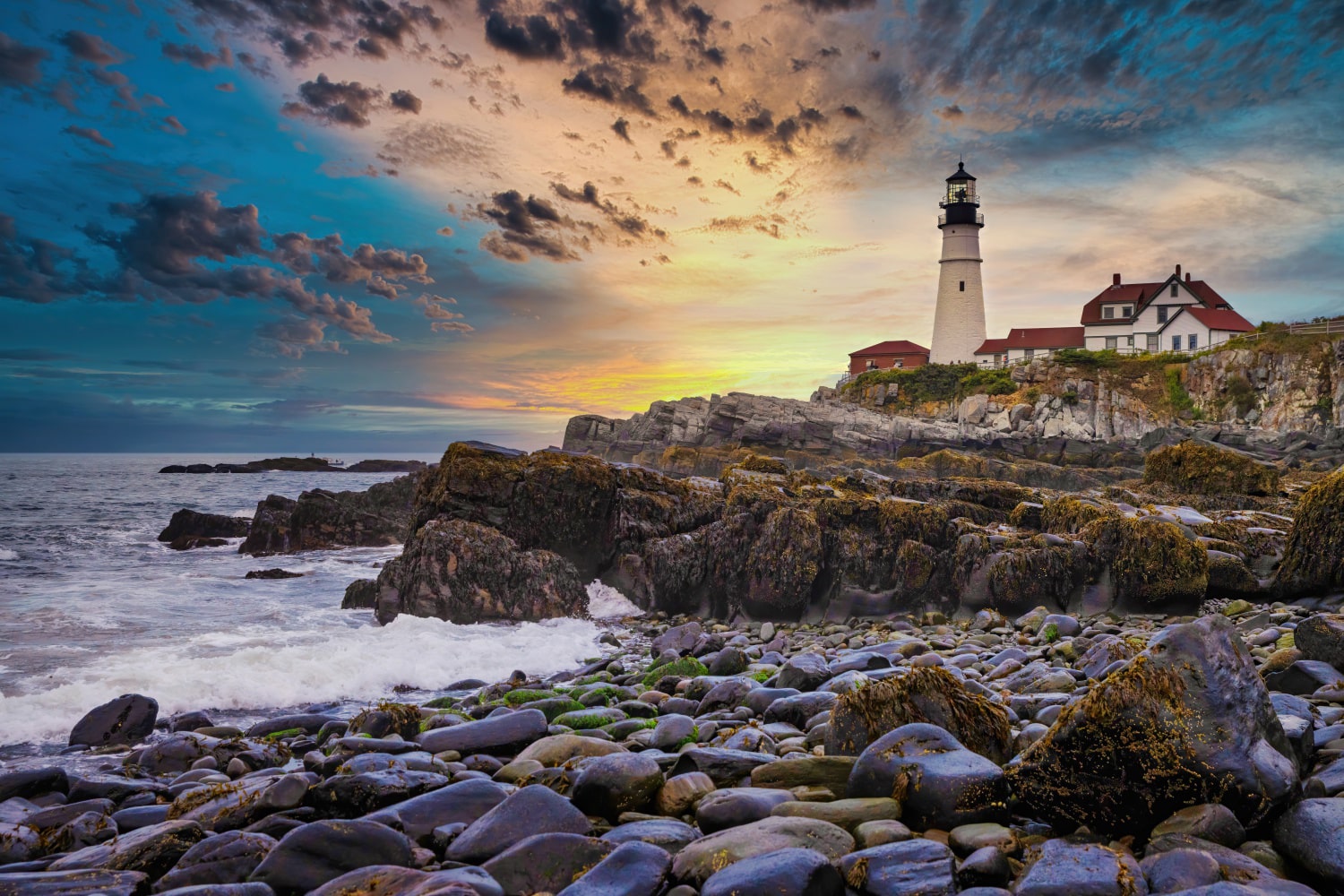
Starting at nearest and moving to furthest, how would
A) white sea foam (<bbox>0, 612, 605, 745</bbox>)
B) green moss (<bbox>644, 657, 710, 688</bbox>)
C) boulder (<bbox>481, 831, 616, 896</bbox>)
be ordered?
boulder (<bbox>481, 831, 616, 896</bbox>), white sea foam (<bbox>0, 612, 605, 745</bbox>), green moss (<bbox>644, 657, 710, 688</bbox>)

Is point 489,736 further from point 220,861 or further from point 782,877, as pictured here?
point 782,877

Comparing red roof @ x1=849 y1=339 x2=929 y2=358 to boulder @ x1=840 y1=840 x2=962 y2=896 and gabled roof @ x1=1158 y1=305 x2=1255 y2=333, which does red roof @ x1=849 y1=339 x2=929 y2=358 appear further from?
boulder @ x1=840 y1=840 x2=962 y2=896

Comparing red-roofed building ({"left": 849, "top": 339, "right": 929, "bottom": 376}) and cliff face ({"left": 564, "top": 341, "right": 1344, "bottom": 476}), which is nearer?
cliff face ({"left": 564, "top": 341, "right": 1344, "bottom": 476})

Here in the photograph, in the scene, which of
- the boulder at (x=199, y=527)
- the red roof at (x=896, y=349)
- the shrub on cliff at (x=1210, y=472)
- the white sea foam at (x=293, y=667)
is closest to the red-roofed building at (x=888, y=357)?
the red roof at (x=896, y=349)

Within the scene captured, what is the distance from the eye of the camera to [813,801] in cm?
412

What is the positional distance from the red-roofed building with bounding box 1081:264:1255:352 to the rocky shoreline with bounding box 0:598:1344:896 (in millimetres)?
66327

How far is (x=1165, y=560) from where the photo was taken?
1041 cm

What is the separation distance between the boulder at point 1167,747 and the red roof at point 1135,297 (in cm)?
6996

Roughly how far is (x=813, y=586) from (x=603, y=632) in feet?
11.8

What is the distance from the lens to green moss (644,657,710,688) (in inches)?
340

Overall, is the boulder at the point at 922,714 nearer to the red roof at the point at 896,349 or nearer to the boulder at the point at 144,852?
the boulder at the point at 144,852

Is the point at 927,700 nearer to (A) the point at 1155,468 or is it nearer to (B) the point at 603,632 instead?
(B) the point at 603,632

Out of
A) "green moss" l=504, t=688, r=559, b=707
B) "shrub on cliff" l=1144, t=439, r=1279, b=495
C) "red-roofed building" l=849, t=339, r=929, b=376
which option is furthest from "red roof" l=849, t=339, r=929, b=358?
"green moss" l=504, t=688, r=559, b=707

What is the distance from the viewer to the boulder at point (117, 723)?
7.52 meters
